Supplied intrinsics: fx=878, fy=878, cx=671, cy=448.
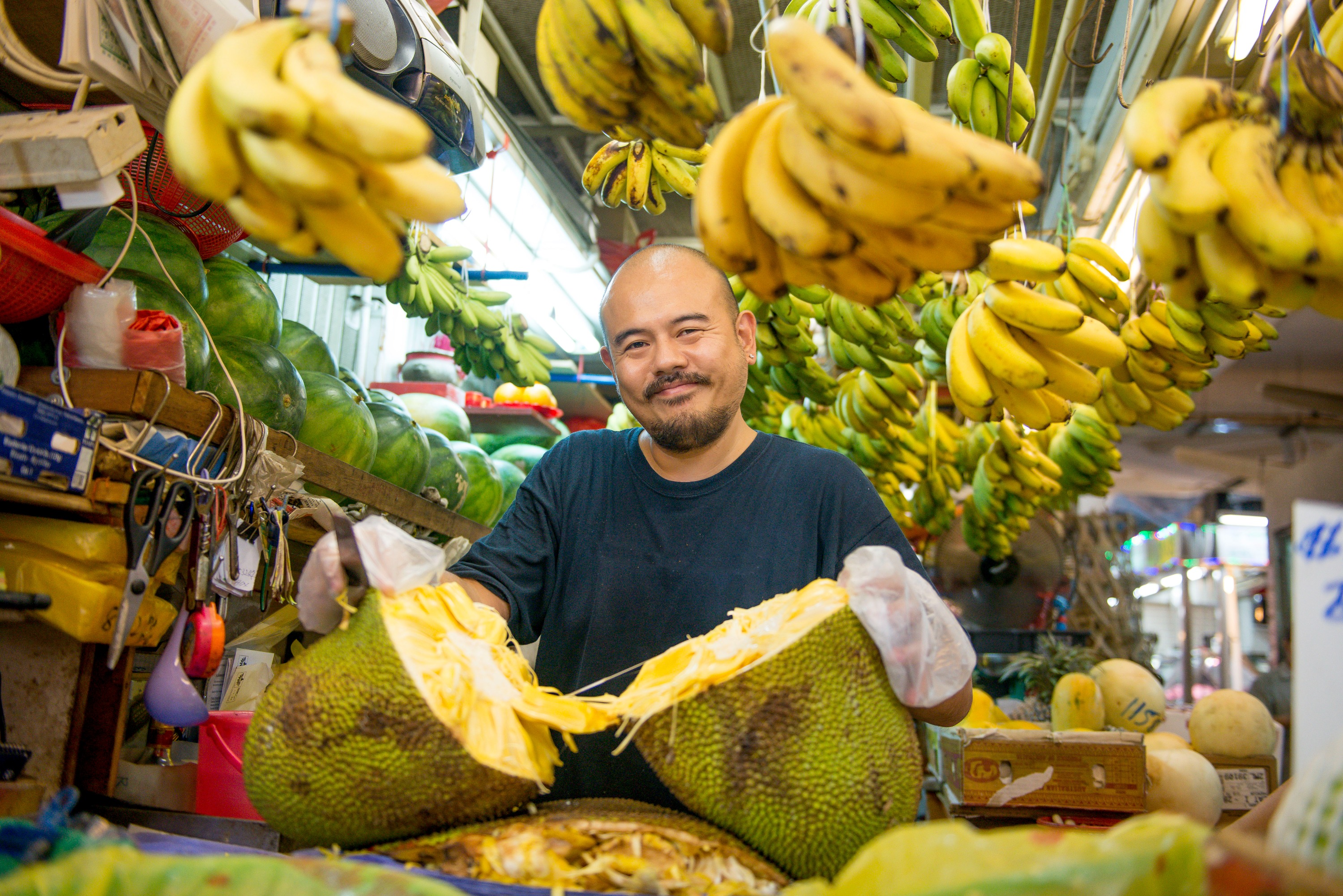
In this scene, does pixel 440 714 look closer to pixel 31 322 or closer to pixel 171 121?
pixel 171 121

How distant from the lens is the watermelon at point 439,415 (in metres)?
4.01

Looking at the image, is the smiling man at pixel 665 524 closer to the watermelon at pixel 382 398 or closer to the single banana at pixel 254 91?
the single banana at pixel 254 91

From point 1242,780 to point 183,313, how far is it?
397cm

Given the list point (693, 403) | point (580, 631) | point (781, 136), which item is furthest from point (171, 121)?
point (580, 631)

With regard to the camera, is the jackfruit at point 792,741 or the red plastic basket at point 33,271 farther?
the red plastic basket at point 33,271

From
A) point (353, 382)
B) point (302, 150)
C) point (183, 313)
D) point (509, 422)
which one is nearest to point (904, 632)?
point (302, 150)

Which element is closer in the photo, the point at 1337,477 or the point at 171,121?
the point at 171,121

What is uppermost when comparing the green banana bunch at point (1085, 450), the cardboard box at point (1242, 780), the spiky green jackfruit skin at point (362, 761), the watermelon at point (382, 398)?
the green banana bunch at point (1085, 450)

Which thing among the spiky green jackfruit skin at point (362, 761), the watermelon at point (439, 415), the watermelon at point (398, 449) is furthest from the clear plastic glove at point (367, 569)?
the watermelon at point (439, 415)

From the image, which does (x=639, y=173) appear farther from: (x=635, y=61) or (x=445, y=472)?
(x=445, y=472)

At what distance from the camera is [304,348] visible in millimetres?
2881

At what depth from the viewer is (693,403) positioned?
1962 millimetres

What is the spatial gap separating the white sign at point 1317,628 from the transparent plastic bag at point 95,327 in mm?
2005

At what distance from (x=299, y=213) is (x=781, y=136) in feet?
1.91
